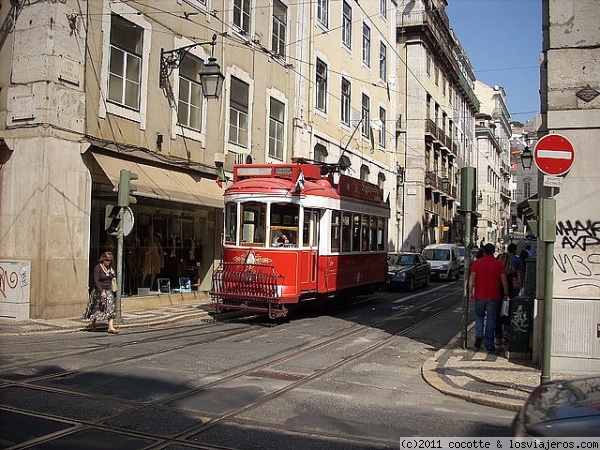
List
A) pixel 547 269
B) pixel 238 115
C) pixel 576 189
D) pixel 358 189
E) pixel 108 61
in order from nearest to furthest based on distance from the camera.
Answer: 1. pixel 547 269
2. pixel 576 189
3. pixel 108 61
4. pixel 358 189
5. pixel 238 115

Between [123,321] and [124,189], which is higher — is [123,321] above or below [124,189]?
below

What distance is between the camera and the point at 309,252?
14211 millimetres

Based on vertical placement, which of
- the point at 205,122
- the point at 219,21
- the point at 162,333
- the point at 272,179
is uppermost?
the point at 219,21

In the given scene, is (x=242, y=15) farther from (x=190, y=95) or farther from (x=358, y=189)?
(x=358, y=189)

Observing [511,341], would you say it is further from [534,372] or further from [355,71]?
[355,71]

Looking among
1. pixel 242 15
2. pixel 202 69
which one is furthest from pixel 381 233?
pixel 242 15

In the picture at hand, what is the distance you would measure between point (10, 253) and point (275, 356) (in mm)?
7055

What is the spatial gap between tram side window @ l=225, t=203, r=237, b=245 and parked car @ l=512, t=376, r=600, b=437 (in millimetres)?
10564

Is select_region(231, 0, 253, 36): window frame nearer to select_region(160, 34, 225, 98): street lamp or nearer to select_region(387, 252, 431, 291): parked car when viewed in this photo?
select_region(160, 34, 225, 98): street lamp

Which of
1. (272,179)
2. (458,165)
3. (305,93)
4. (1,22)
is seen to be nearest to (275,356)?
(272,179)

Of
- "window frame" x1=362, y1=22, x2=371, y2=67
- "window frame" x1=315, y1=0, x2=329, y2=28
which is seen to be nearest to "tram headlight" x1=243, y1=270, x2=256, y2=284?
"window frame" x1=315, y1=0, x2=329, y2=28

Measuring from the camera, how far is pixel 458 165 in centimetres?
5722

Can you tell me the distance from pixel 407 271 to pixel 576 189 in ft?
49.7

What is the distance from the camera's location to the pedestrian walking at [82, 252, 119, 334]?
472 inches
